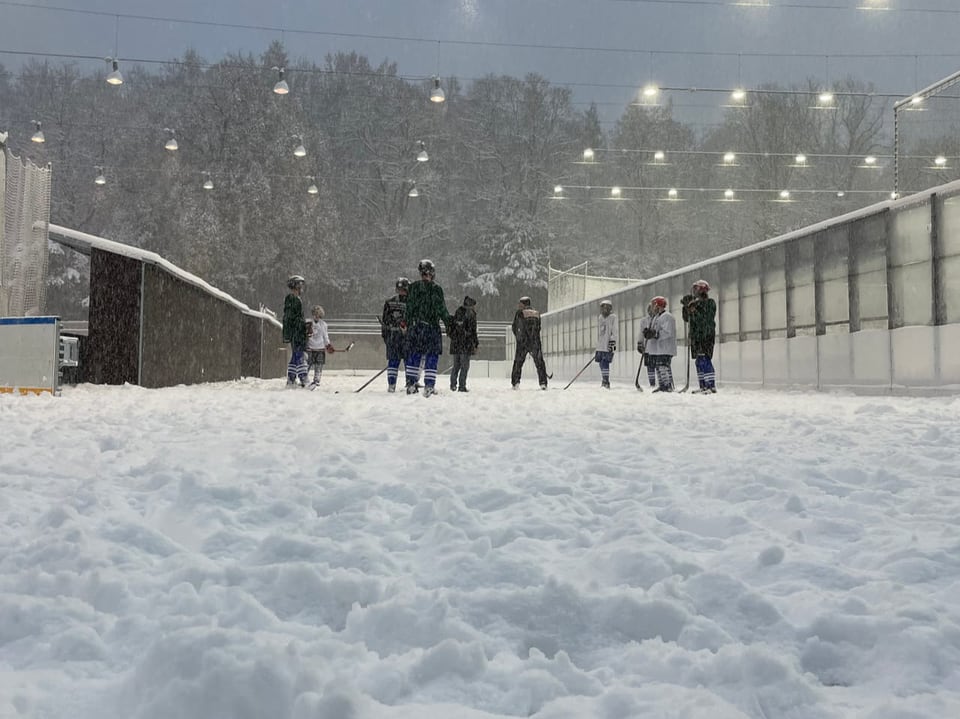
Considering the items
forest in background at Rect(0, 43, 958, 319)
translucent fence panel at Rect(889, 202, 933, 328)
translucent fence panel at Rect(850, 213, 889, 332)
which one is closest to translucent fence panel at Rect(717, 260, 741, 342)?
translucent fence panel at Rect(850, 213, 889, 332)

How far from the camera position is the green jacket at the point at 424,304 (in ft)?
41.8

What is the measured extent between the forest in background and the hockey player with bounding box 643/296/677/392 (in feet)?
98.7

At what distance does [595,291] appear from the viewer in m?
32.6

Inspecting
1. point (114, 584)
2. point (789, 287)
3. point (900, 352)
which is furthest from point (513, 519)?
point (789, 287)

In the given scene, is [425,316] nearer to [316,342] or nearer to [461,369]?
[461,369]

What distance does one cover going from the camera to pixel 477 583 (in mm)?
2840

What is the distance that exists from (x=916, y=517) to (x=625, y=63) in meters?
89.9

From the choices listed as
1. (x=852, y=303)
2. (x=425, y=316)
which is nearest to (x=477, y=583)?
(x=425, y=316)

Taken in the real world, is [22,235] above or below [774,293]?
above

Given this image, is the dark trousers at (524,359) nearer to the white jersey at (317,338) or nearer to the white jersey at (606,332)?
the white jersey at (606,332)

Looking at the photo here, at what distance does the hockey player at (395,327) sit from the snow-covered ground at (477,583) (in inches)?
314

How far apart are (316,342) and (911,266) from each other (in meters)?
10.3

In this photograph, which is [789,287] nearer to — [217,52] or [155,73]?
[155,73]

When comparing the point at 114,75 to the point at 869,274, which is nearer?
→ the point at 869,274
